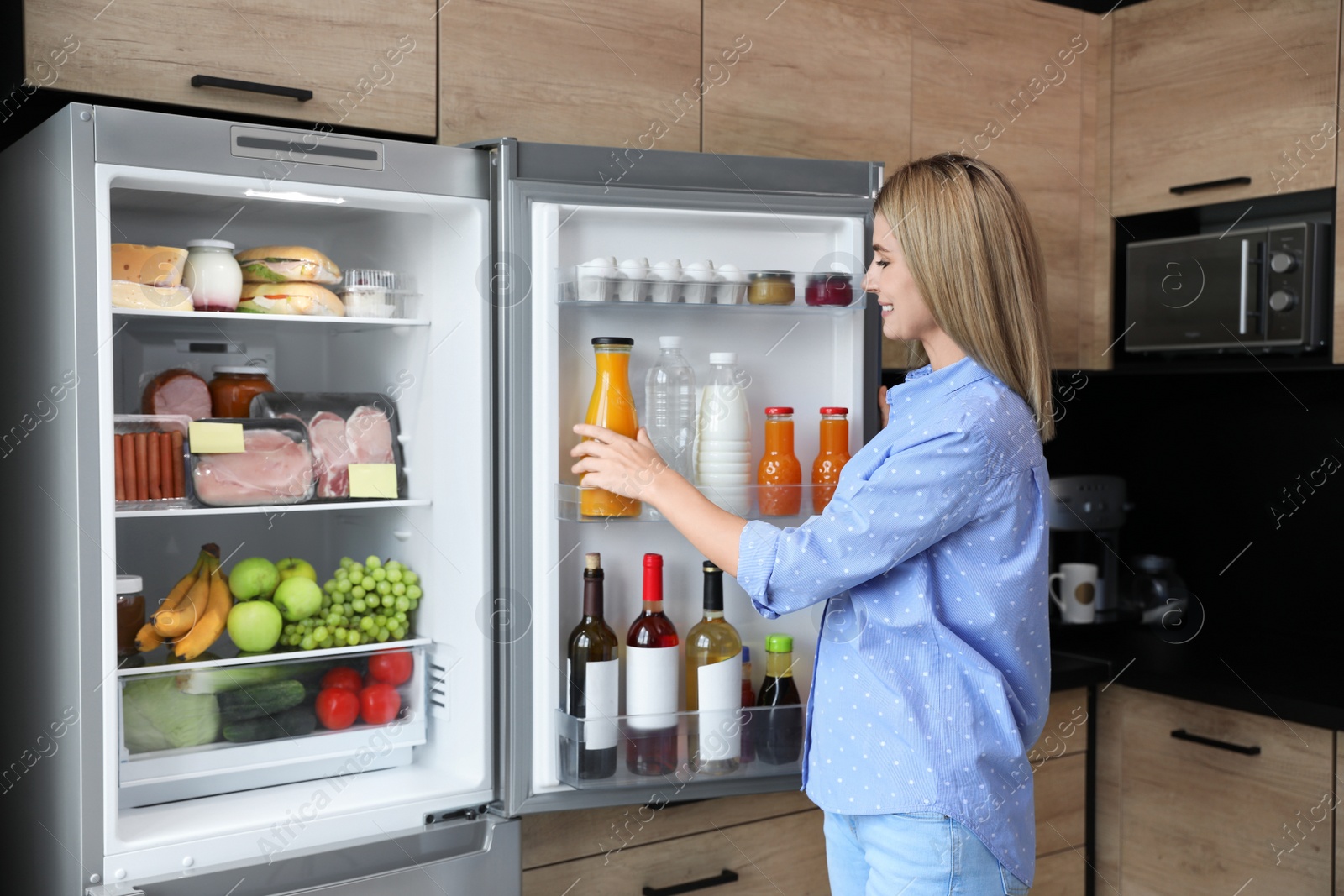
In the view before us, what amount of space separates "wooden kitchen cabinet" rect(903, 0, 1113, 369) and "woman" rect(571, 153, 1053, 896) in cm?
91

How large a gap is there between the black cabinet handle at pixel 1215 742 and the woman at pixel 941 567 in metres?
0.87

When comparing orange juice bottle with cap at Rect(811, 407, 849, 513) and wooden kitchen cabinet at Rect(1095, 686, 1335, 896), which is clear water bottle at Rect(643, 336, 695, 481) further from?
wooden kitchen cabinet at Rect(1095, 686, 1335, 896)

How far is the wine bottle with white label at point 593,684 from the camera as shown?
1.56 meters

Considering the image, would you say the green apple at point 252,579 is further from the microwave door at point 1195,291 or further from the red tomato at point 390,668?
the microwave door at point 1195,291

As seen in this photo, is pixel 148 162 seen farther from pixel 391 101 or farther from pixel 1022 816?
pixel 1022 816

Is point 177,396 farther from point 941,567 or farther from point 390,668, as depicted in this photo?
point 941,567

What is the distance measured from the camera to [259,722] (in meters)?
1.64

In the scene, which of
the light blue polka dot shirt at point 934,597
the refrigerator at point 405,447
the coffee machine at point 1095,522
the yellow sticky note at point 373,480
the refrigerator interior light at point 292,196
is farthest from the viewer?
the coffee machine at point 1095,522

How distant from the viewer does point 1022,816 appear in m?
1.28

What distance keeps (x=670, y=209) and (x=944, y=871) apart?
0.94 m

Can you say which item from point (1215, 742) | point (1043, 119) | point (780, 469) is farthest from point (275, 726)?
point (1043, 119)

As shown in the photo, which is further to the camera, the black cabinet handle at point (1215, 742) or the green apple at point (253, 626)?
the black cabinet handle at point (1215, 742)

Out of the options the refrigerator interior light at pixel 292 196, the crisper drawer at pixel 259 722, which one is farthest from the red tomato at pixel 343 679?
the refrigerator interior light at pixel 292 196

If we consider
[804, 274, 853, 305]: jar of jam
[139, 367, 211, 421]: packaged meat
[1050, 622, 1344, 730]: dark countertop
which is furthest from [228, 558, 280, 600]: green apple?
[1050, 622, 1344, 730]: dark countertop
